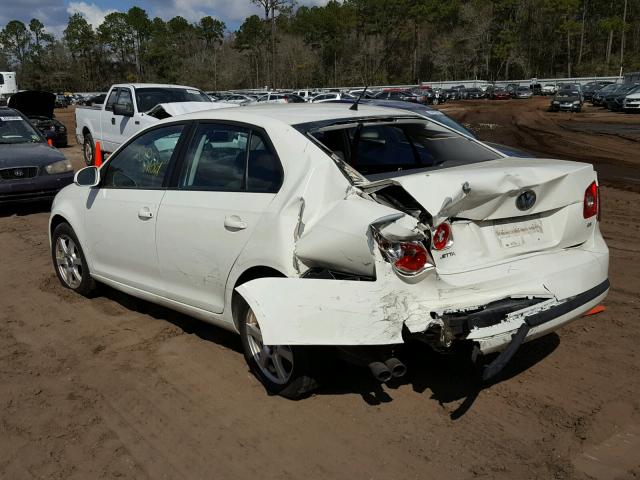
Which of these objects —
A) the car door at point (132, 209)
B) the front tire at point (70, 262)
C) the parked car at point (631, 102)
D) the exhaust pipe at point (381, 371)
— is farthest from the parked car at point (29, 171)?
the parked car at point (631, 102)

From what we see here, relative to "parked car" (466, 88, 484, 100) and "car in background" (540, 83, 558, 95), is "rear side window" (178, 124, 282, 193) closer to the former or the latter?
"parked car" (466, 88, 484, 100)

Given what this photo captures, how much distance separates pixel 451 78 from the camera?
10394 cm

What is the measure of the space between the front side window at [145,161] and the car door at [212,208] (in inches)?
11.0

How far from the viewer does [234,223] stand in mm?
3902

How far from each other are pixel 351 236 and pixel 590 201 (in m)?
1.74

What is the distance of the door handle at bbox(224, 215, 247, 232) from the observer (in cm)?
385

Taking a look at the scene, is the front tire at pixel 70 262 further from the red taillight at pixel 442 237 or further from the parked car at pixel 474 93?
the parked car at pixel 474 93

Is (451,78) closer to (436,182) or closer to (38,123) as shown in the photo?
(38,123)

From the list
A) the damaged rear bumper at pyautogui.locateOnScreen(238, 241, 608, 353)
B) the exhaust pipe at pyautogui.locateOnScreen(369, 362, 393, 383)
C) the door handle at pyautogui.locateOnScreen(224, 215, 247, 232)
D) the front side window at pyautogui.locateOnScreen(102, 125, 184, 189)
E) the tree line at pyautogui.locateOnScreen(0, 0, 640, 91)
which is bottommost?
the exhaust pipe at pyautogui.locateOnScreen(369, 362, 393, 383)

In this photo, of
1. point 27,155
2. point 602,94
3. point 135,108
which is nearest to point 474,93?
point 602,94

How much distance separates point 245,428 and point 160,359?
3.92 ft

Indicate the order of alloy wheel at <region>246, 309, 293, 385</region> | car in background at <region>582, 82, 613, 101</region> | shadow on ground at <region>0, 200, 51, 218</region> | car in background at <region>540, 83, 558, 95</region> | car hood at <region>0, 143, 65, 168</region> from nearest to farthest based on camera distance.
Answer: alloy wheel at <region>246, 309, 293, 385</region>, car hood at <region>0, 143, 65, 168</region>, shadow on ground at <region>0, 200, 51, 218</region>, car in background at <region>582, 82, 613, 101</region>, car in background at <region>540, 83, 558, 95</region>

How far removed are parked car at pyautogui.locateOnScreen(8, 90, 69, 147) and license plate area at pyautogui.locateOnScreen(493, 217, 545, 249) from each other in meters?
18.7

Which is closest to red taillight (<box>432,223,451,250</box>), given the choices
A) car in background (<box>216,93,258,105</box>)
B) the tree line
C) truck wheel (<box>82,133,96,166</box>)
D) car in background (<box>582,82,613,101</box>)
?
truck wheel (<box>82,133,96,166</box>)
